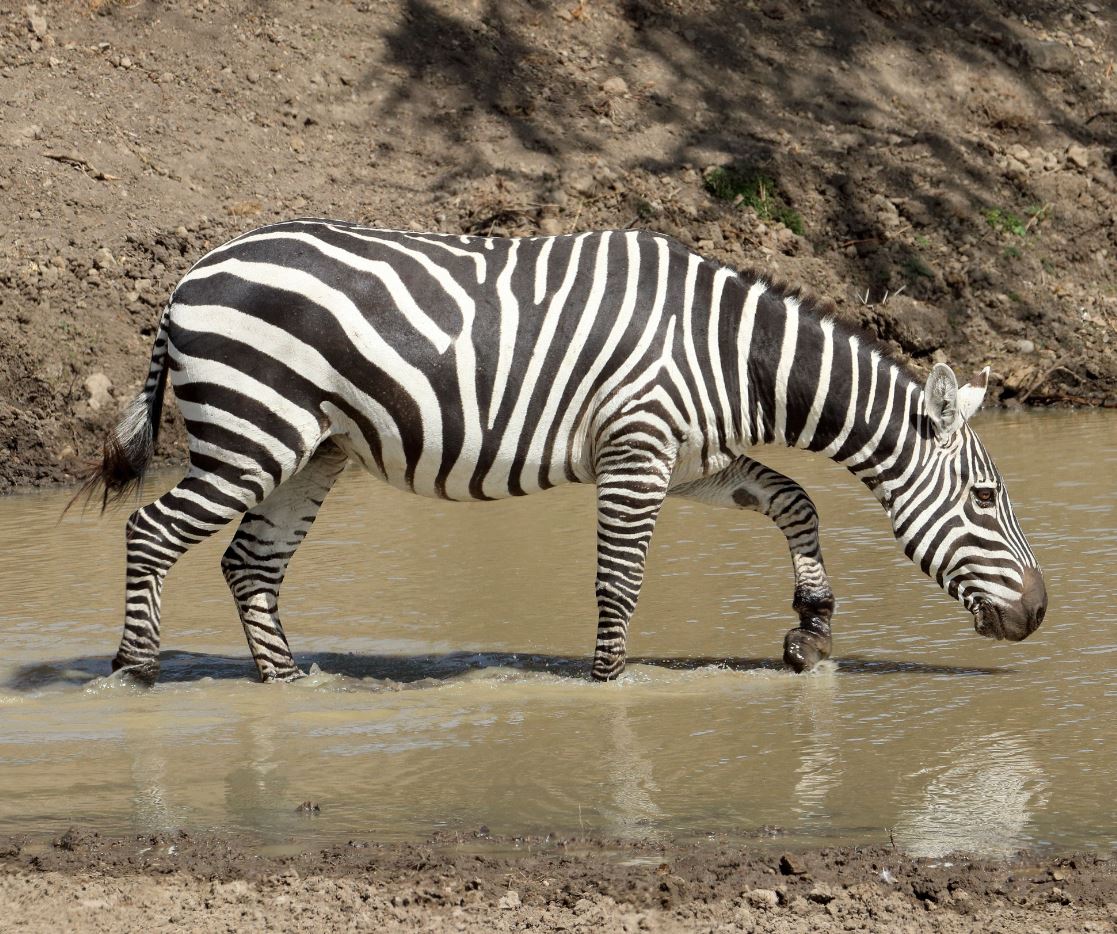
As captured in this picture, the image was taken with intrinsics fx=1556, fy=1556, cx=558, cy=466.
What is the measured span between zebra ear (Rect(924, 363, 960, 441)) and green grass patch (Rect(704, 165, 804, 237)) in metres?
8.99

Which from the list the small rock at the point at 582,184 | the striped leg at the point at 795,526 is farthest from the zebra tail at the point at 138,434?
the small rock at the point at 582,184

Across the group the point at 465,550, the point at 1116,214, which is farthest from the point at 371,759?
the point at 1116,214

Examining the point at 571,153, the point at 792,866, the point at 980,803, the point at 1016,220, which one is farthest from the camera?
the point at 571,153

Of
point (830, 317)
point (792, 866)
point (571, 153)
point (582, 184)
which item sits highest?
point (571, 153)

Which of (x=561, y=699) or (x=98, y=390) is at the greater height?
(x=98, y=390)

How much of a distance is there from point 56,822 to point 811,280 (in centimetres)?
1088

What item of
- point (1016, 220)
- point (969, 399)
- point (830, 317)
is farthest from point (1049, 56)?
point (969, 399)

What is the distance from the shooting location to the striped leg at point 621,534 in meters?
6.61

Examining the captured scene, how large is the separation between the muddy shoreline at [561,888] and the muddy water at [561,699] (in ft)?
0.87

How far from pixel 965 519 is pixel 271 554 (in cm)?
312

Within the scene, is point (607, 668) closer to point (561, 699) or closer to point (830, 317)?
point (561, 699)

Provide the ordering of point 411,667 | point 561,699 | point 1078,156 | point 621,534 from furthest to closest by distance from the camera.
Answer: point 1078,156
point 411,667
point 621,534
point 561,699

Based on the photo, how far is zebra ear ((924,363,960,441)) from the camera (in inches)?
261

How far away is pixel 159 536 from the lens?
6758 millimetres
